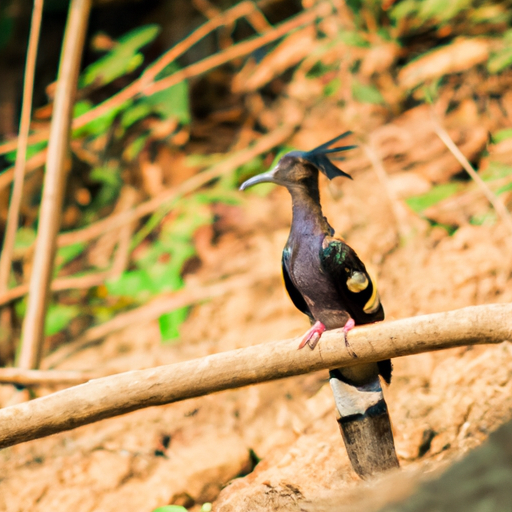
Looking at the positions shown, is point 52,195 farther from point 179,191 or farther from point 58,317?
point 179,191

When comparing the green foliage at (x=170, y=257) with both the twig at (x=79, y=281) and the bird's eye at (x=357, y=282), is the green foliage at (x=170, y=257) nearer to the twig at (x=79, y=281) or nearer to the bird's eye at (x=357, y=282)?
the twig at (x=79, y=281)

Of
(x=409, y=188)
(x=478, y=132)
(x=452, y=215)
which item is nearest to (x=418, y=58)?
(x=478, y=132)

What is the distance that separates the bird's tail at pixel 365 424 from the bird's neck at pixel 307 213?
1.77 ft

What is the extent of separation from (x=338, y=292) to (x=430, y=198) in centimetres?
202

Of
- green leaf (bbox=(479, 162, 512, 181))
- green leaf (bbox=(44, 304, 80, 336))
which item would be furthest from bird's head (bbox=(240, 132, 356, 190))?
green leaf (bbox=(44, 304, 80, 336))

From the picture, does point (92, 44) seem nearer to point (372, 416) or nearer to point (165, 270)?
point (165, 270)

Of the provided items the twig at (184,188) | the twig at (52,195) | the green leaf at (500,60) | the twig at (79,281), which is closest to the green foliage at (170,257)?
the twig at (184,188)

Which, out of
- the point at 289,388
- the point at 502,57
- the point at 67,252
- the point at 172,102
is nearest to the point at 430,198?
the point at 502,57

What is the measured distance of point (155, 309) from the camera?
160 inches

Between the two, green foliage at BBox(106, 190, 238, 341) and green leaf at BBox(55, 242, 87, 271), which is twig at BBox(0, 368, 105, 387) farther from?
green leaf at BBox(55, 242, 87, 271)

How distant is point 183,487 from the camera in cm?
226

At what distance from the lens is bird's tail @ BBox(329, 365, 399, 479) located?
1744 mm

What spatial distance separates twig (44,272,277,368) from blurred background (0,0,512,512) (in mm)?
23

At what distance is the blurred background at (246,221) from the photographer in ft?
7.75
